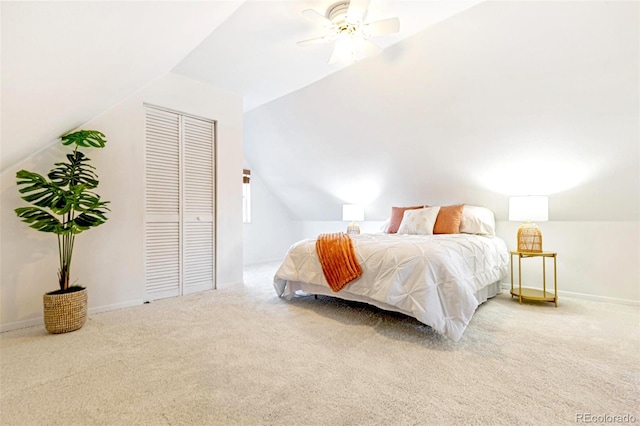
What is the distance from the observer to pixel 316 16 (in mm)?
2270

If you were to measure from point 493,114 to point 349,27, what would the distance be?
183 centimetres

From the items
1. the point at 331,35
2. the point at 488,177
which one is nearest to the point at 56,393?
the point at 331,35

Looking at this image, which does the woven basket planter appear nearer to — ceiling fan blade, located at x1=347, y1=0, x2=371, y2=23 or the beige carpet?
the beige carpet

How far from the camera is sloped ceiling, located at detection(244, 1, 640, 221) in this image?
2.41 metres

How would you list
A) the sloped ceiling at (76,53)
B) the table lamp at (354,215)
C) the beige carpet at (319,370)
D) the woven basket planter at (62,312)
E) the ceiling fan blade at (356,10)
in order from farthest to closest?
the table lamp at (354,215)
the woven basket planter at (62,312)
the ceiling fan blade at (356,10)
the beige carpet at (319,370)
the sloped ceiling at (76,53)

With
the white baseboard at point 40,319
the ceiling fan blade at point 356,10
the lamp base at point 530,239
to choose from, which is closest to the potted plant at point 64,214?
the white baseboard at point 40,319

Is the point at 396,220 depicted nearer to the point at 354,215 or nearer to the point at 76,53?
the point at 354,215

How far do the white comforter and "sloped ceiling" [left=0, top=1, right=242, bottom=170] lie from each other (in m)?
2.09

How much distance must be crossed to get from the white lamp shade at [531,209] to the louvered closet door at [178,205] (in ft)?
11.5

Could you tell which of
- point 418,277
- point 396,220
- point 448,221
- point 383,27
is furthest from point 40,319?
point 448,221

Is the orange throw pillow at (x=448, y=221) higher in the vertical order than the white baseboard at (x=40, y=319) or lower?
higher

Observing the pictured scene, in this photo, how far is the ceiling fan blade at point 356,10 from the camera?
2047mm

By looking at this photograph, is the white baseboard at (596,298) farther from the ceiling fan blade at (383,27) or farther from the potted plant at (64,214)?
the potted plant at (64,214)

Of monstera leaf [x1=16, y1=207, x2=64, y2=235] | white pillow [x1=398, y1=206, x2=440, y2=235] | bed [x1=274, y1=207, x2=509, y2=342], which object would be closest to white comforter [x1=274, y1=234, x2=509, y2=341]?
bed [x1=274, y1=207, x2=509, y2=342]
